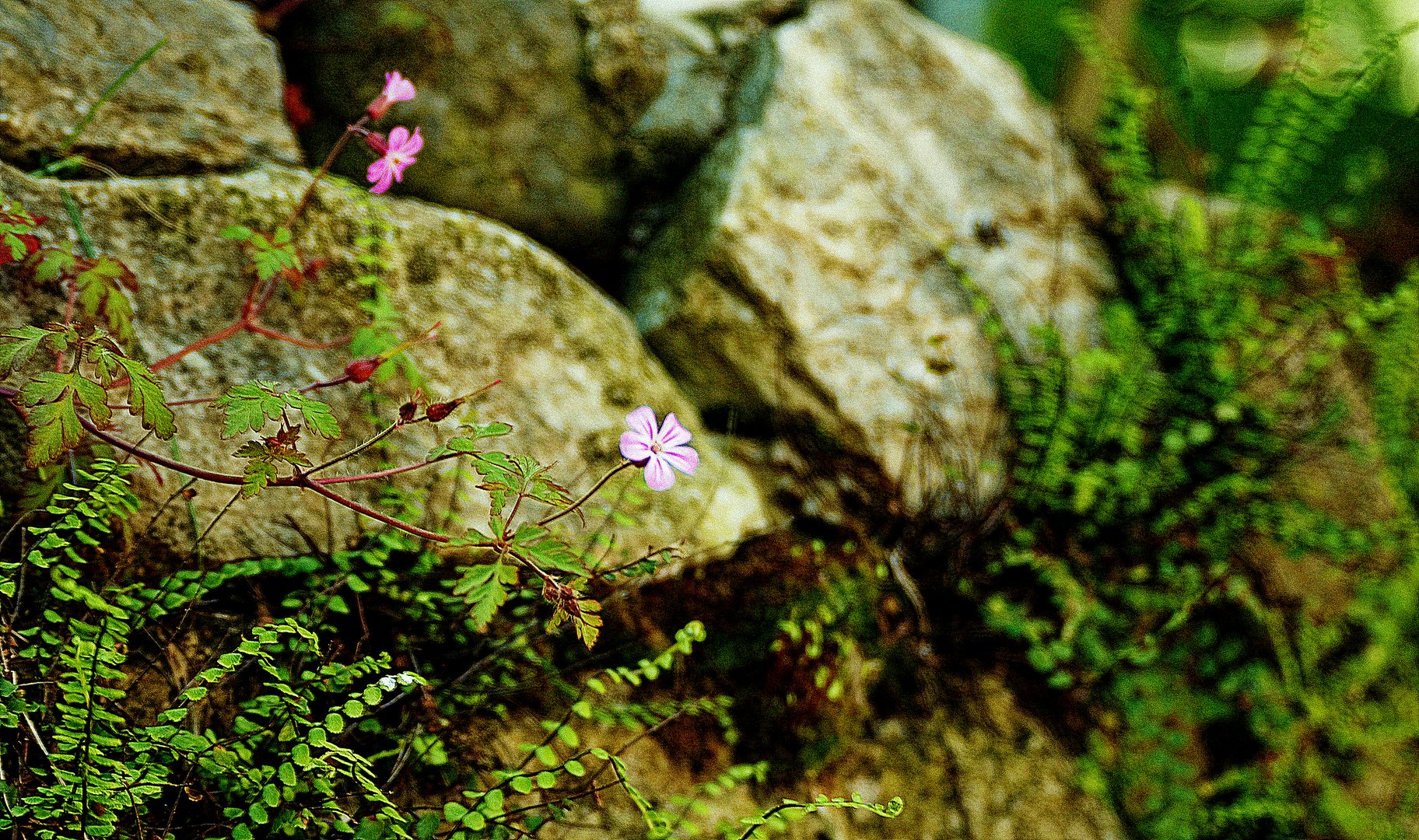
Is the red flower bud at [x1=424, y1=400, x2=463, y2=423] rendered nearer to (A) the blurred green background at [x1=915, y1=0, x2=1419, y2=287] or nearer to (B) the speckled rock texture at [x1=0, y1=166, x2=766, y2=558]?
(B) the speckled rock texture at [x1=0, y1=166, x2=766, y2=558]

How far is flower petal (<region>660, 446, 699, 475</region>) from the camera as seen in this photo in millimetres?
1286

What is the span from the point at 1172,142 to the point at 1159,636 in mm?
3531

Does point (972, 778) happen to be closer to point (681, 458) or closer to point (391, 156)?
point (681, 458)

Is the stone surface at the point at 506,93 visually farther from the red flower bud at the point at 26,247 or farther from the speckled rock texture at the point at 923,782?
the speckled rock texture at the point at 923,782

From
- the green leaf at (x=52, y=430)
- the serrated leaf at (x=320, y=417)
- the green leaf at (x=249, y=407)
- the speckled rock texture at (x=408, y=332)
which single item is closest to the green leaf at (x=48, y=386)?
the green leaf at (x=52, y=430)

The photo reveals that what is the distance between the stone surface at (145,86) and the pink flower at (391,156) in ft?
1.69

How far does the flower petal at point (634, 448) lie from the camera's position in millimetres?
1245

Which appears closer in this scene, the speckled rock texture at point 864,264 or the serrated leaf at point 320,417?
the serrated leaf at point 320,417

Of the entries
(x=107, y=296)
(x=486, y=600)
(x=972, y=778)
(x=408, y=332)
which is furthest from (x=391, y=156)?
(x=972, y=778)

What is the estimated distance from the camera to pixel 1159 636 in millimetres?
2287

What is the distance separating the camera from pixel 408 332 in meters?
1.78

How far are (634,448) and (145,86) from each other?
1.39 m

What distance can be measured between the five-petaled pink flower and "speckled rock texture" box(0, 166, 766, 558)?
10.4 inches

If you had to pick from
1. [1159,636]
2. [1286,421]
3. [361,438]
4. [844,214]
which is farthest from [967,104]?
[361,438]
